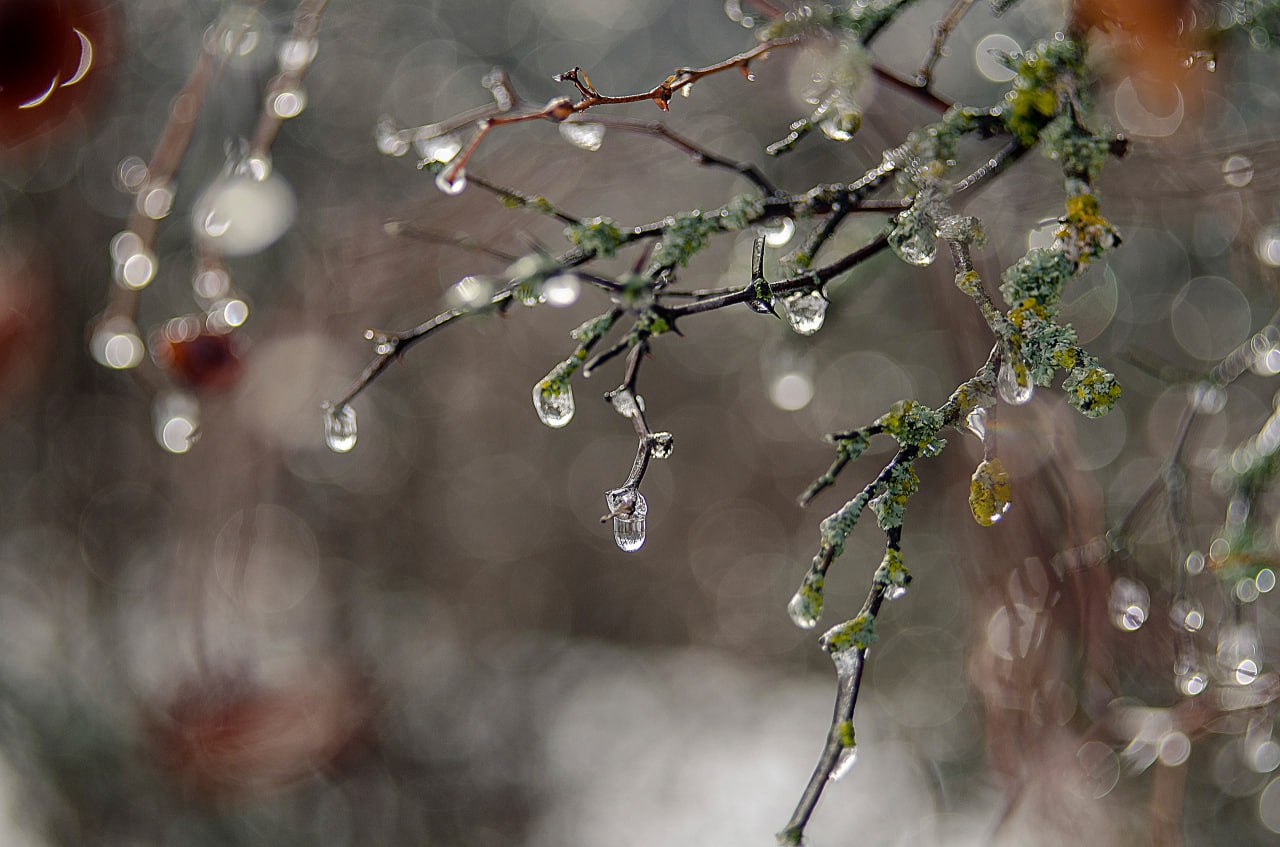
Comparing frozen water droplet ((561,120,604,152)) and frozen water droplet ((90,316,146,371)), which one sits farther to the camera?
frozen water droplet ((90,316,146,371))

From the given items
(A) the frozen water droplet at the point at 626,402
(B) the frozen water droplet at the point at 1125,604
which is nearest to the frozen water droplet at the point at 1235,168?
(B) the frozen water droplet at the point at 1125,604

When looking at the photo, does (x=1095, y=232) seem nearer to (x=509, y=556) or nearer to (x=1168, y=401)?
(x=1168, y=401)

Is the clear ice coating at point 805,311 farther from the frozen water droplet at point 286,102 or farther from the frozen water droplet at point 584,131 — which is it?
the frozen water droplet at point 286,102

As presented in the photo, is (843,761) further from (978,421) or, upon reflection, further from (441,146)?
(441,146)

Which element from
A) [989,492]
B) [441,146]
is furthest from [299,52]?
[989,492]

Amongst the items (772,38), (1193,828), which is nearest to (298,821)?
(1193,828)

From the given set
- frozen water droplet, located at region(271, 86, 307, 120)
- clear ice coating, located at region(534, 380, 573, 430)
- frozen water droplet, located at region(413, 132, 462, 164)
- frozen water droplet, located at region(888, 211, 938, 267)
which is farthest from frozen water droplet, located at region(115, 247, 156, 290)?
frozen water droplet, located at region(888, 211, 938, 267)

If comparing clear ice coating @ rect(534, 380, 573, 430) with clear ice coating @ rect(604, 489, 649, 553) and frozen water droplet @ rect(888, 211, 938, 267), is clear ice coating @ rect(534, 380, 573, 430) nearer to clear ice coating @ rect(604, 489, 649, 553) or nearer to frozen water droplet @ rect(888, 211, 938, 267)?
clear ice coating @ rect(604, 489, 649, 553)

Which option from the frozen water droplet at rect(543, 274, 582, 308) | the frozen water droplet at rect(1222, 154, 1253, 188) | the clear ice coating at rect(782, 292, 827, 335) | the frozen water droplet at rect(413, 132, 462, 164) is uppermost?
the frozen water droplet at rect(1222, 154, 1253, 188)
